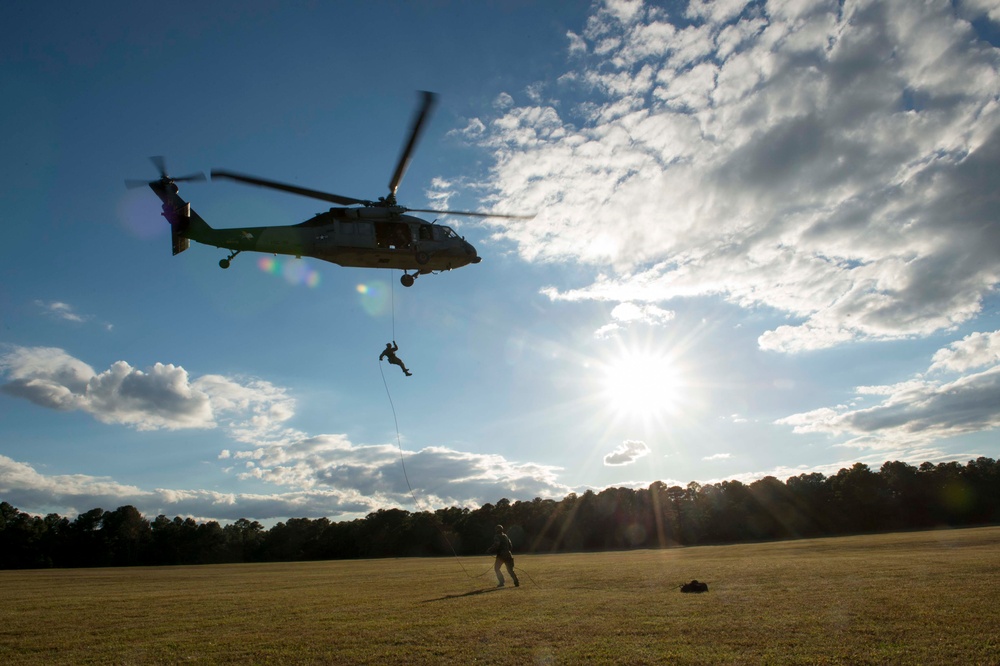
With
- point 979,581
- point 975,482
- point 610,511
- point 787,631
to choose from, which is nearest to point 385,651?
point 787,631

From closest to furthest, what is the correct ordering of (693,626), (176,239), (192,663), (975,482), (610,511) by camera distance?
(192,663)
(693,626)
(176,239)
(975,482)
(610,511)

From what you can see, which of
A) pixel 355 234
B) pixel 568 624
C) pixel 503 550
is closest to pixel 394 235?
pixel 355 234

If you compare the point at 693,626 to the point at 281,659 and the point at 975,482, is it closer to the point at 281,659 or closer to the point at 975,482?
the point at 281,659

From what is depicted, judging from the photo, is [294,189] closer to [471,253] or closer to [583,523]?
[471,253]

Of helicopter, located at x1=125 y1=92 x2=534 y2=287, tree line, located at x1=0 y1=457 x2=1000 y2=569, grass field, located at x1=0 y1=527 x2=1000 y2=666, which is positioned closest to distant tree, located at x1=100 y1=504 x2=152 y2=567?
tree line, located at x1=0 y1=457 x2=1000 y2=569

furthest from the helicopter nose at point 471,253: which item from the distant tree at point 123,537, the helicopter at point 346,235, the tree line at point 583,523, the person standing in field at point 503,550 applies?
the distant tree at point 123,537

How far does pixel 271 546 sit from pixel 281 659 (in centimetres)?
11731

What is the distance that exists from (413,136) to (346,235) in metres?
4.71

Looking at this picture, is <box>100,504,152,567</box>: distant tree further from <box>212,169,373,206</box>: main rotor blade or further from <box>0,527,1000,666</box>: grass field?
<box>212,169,373,206</box>: main rotor blade

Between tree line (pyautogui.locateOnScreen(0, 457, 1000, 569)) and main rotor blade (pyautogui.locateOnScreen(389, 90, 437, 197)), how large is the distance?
7651 centimetres

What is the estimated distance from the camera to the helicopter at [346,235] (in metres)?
20.4

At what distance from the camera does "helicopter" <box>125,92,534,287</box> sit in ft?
66.9

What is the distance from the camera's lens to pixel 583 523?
105312 mm

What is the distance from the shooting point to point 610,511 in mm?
106562
